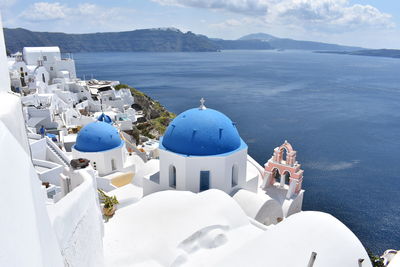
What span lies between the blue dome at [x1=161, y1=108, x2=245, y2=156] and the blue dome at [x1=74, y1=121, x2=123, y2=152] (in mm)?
6654

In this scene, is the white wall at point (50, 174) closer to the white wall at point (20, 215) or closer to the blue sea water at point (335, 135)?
the white wall at point (20, 215)

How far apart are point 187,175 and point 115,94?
1719 inches

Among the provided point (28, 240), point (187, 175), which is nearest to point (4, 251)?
point (28, 240)

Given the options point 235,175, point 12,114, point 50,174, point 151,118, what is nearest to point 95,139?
point 50,174

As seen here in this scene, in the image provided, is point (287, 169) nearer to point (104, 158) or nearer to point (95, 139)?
point (104, 158)

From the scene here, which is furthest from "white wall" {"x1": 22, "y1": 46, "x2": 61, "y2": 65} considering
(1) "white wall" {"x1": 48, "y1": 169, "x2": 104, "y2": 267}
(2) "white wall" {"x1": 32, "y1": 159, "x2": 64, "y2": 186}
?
(1) "white wall" {"x1": 48, "y1": 169, "x2": 104, "y2": 267}

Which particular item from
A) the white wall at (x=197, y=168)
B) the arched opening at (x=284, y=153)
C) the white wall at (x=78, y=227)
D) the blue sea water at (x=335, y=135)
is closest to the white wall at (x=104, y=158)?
the white wall at (x=197, y=168)

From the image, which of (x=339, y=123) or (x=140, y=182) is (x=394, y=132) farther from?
(x=140, y=182)

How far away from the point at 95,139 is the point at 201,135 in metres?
8.77

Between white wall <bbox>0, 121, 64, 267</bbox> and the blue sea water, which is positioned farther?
the blue sea water

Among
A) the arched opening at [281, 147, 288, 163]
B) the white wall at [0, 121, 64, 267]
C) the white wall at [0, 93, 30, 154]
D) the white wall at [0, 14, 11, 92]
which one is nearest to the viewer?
the white wall at [0, 121, 64, 267]

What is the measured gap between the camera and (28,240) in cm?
316

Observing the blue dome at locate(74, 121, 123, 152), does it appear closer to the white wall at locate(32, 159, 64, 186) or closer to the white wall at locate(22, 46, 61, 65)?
the white wall at locate(32, 159, 64, 186)

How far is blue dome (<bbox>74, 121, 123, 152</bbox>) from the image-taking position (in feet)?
64.4
